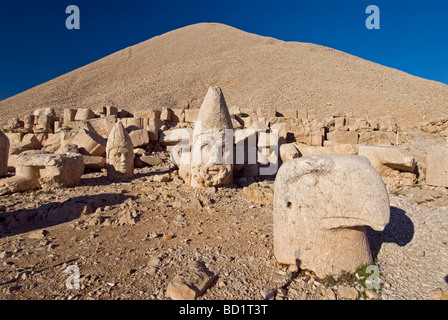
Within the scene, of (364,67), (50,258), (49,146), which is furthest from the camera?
(364,67)

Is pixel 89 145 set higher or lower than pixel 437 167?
higher

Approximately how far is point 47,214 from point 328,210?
13.0 feet

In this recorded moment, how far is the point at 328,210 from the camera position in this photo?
227 cm

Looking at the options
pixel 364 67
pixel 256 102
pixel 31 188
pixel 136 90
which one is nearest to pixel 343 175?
pixel 31 188

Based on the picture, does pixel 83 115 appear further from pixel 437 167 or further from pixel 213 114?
pixel 437 167

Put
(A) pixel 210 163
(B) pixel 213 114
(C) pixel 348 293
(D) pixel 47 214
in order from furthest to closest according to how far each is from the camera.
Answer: (B) pixel 213 114 < (A) pixel 210 163 < (D) pixel 47 214 < (C) pixel 348 293

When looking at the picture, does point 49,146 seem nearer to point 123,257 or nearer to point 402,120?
point 123,257

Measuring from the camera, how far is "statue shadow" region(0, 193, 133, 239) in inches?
143

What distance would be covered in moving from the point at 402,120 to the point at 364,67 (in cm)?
1274

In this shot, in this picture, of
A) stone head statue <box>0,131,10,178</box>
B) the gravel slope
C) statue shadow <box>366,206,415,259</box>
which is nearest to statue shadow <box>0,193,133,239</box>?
stone head statue <box>0,131,10,178</box>

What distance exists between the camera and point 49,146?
29.7 ft

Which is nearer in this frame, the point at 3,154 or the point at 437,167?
the point at 437,167

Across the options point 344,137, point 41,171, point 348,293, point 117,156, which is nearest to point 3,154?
point 41,171

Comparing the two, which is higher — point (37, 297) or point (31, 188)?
point (31, 188)
